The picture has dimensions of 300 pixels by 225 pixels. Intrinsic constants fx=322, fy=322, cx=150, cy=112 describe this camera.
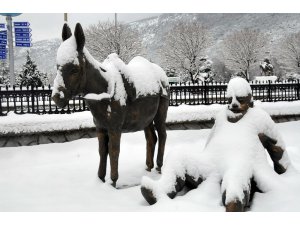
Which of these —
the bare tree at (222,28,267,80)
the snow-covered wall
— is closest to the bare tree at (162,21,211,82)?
the bare tree at (222,28,267,80)

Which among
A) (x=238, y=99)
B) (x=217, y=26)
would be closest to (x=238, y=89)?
(x=238, y=99)

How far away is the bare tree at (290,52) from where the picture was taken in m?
38.9

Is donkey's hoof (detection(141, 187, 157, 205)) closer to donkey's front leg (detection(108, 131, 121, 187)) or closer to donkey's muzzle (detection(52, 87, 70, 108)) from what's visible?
donkey's front leg (detection(108, 131, 121, 187))

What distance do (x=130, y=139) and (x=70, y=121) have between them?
64.6 inches

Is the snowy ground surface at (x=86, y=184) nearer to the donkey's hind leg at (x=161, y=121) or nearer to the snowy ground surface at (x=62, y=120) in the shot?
the donkey's hind leg at (x=161, y=121)

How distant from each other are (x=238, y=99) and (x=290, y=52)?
41.7m

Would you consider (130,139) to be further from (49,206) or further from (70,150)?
(49,206)

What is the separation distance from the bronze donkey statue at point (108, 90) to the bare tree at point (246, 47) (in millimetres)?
38748

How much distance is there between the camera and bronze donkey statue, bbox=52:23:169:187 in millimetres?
4000

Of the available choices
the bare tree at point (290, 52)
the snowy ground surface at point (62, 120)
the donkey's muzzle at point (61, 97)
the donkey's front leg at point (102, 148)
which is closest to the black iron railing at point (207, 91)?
the snowy ground surface at point (62, 120)

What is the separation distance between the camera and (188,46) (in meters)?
39.1

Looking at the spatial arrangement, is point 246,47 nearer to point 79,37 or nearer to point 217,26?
point 217,26

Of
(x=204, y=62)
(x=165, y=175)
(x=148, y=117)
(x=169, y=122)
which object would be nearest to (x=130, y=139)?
(x=169, y=122)

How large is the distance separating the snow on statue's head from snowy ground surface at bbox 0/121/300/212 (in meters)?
0.72
